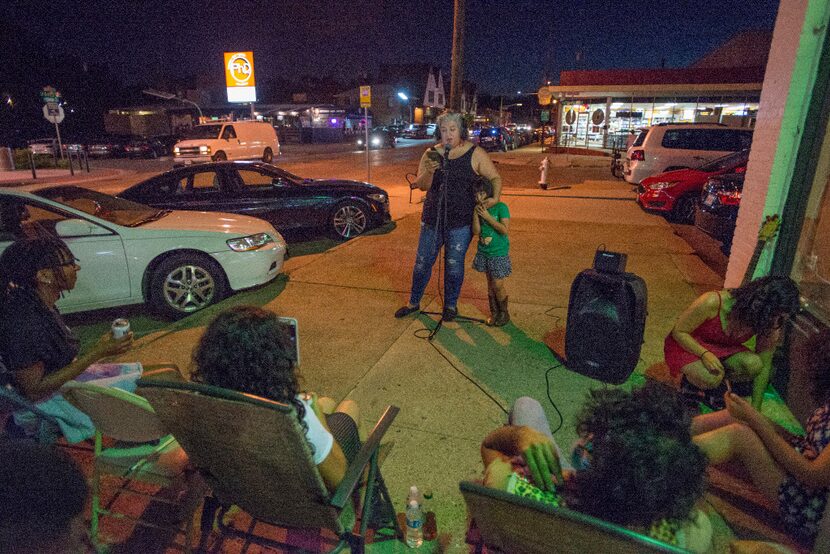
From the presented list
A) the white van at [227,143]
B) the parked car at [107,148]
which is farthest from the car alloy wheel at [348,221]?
the parked car at [107,148]

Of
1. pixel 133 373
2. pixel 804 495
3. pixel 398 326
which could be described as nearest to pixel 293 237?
pixel 398 326

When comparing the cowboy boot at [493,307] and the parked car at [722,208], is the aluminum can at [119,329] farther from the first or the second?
the parked car at [722,208]

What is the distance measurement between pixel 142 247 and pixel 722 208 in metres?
7.09

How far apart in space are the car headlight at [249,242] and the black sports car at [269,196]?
7.96ft

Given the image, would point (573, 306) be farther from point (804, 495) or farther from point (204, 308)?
point (204, 308)

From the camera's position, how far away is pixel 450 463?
2910 mm

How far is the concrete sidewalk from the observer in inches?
121

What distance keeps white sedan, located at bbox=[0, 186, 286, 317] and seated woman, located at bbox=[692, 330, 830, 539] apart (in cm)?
450

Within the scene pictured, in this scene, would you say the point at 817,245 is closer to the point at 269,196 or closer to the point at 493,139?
the point at 269,196

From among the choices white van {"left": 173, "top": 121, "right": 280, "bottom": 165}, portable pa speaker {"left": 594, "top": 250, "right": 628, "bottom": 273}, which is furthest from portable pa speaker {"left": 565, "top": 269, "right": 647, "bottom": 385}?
white van {"left": 173, "top": 121, "right": 280, "bottom": 165}

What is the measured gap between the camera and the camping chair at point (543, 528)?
1.18 meters

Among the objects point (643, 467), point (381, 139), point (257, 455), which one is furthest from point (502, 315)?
point (381, 139)

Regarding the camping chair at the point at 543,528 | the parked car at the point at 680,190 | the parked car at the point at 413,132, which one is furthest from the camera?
the parked car at the point at 413,132

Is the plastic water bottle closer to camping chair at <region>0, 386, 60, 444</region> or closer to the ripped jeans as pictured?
camping chair at <region>0, 386, 60, 444</region>
